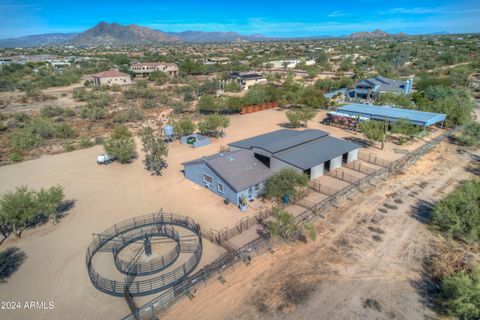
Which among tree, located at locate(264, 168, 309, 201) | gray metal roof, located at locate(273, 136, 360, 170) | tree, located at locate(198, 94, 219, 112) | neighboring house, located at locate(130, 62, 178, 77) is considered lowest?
tree, located at locate(264, 168, 309, 201)

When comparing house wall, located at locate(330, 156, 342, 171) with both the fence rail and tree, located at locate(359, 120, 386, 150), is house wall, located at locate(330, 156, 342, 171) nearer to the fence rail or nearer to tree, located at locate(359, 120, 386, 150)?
the fence rail

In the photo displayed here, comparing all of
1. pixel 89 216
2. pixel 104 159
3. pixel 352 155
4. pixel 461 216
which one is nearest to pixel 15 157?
pixel 104 159

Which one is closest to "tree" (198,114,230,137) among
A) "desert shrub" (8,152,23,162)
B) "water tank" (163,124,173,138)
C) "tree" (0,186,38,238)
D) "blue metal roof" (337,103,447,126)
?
"water tank" (163,124,173,138)

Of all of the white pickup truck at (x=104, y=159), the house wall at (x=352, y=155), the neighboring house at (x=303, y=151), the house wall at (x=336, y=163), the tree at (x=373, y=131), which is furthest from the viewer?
the tree at (x=373, y=131)

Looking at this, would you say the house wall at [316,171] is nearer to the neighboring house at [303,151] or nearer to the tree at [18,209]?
the neighboring house at [303,151]

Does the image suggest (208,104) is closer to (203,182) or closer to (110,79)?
(203,182)

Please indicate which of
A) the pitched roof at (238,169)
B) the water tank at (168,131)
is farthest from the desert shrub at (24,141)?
the pitched roof at (238,169)

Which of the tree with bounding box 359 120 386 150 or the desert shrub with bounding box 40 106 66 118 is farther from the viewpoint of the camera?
the desert shrub with bounding box 40 106 66 118
